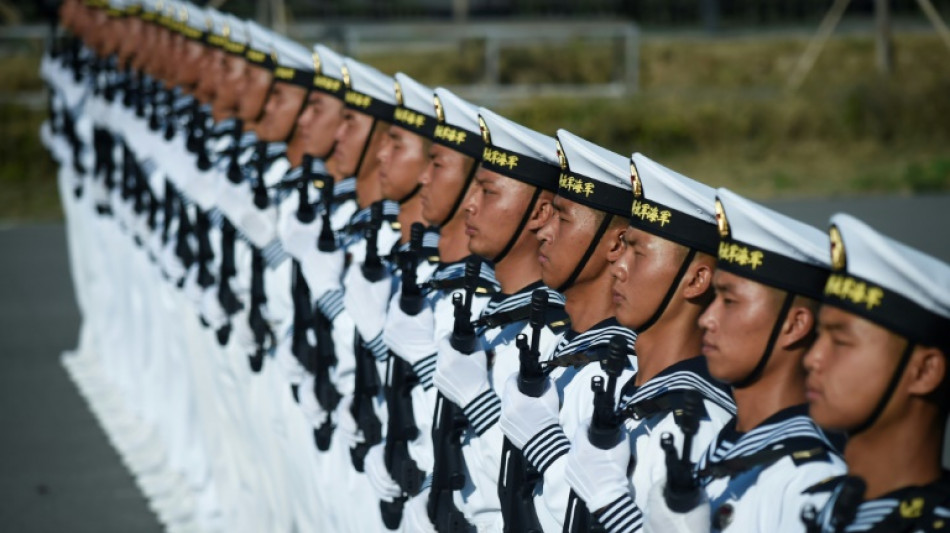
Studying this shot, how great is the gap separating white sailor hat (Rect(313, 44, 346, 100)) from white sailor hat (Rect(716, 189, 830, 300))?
227cm

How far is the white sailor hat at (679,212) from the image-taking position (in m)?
2.39

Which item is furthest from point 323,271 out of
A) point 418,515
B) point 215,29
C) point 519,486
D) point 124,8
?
point 124,8

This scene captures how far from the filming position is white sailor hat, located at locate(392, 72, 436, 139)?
362cm

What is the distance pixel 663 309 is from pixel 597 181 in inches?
16.3

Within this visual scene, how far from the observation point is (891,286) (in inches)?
71.3

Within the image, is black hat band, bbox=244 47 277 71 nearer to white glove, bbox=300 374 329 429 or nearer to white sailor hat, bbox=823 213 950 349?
white glove, bbox=300 374 329 429

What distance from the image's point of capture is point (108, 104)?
21.4ft

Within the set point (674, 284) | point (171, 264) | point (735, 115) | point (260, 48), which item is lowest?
point (171, 264)

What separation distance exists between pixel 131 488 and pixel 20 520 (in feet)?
1.73

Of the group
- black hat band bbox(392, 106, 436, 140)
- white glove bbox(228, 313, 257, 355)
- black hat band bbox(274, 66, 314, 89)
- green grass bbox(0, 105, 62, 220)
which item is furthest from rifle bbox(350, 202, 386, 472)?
green grass bbox(0, 105, 62, 220)

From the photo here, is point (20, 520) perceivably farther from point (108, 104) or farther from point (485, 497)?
point (485, 497)

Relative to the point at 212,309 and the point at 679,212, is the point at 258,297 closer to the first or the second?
the point at 212,309

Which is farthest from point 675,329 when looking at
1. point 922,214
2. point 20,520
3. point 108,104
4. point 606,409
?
point 922,214

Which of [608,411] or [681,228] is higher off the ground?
[681,228]
